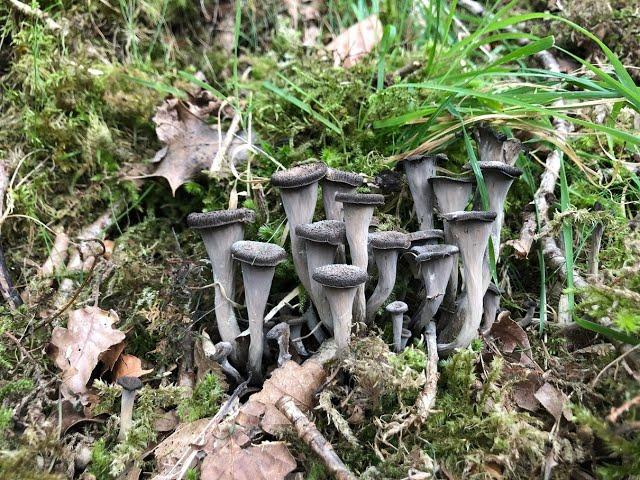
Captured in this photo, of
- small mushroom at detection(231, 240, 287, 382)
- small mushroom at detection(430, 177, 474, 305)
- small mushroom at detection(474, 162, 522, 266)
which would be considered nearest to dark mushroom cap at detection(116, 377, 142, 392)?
small mushroom at detection(231, 240, 287, 382)

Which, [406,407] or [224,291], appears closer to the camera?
[406,407]

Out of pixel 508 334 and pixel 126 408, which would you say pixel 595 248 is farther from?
pixel 126 408

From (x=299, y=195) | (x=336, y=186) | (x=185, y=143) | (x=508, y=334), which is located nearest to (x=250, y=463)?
(x=299, y=195)

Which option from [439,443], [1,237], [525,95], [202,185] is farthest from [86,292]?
[525,95]

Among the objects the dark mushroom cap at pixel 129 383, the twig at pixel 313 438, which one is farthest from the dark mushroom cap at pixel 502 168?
the dark mushroom cap at pixel 129 383

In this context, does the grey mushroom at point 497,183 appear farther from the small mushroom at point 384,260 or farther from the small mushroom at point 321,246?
the small mushroom at point 321,246

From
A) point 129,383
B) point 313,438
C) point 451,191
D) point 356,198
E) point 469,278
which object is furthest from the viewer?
point 451,191

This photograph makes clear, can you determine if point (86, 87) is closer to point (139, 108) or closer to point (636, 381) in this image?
point (139, 108)

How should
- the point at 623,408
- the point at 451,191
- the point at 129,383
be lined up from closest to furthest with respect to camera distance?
the point at 623,408 → the point at 129,383 → the point at 451,191
